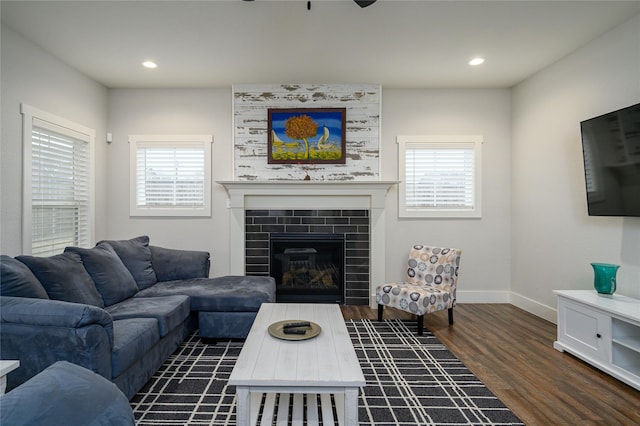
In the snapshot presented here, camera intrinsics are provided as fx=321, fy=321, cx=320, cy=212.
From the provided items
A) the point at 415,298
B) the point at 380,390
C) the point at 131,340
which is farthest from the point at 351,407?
the point at 415,298

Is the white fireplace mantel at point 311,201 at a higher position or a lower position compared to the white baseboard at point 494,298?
higher

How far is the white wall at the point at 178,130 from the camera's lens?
418cm

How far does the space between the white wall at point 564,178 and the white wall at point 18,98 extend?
5278 mm

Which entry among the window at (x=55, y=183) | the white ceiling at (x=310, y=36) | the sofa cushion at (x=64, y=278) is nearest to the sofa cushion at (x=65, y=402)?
the sofa cushion at (x=64, y=278)

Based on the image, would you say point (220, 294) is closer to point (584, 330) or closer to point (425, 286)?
point (425, 286)

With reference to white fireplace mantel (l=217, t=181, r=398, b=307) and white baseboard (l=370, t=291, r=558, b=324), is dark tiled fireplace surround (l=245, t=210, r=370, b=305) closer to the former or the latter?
white fireplace mantel (l=217, t=181, r=398, b=307)

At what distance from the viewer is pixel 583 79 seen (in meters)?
3.14

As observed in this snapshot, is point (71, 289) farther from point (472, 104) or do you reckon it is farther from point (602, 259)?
point (472, 104)

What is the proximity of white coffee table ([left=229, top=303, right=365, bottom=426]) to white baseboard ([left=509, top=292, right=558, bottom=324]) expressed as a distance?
8.86 feet

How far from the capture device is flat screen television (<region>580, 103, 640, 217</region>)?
250 cm

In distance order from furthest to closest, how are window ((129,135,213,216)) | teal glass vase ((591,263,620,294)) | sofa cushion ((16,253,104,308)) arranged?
1. window ((129,135,213,216))
2. teal glass vase ((591,263,620,294))
3. sofa cushion ((16,253,104,308))

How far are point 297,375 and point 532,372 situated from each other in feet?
6.53

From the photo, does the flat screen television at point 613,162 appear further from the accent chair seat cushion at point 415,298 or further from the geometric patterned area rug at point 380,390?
the geometric patterned area rug at point 380,390

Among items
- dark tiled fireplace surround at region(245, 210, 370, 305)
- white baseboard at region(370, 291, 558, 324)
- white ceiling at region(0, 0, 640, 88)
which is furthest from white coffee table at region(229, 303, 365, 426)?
white ceiling at region(0, 0, 640, 88)
